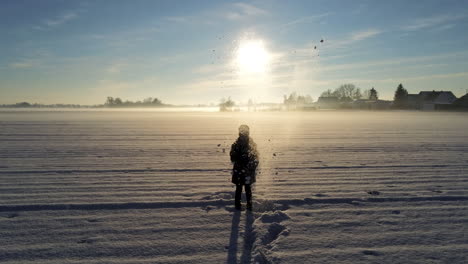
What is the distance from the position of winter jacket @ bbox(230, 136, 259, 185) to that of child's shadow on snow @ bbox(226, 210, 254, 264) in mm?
553

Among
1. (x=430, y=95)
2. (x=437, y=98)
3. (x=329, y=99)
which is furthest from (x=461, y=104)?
(x=329, y=99)

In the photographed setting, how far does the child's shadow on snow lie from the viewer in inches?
120

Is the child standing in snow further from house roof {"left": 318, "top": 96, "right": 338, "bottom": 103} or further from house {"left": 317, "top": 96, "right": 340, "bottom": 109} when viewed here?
house roof {"left": 318, "top": 96, "right": 338, "bottom": 103}

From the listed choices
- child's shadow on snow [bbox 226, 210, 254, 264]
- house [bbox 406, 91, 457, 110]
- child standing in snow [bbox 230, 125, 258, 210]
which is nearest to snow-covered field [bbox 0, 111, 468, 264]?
child's shadow on snow [bbox 226, 210, 254, 264]

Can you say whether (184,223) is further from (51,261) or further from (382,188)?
(382,188)

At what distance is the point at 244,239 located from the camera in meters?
3.45

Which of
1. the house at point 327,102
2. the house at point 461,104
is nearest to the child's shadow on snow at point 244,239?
the house at point 461,104

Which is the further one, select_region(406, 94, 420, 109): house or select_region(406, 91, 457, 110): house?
select_region(406, 94, 420, 109): house

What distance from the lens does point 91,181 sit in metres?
5.97

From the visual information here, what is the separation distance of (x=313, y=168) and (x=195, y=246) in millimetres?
4840

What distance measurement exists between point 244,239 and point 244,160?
128 centimetres

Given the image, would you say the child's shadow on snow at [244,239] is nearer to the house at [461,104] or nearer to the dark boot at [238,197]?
the dark boot at [238,197]

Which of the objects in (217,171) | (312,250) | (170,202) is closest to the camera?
(312,250)

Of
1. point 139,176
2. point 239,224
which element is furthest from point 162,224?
point 139,176
